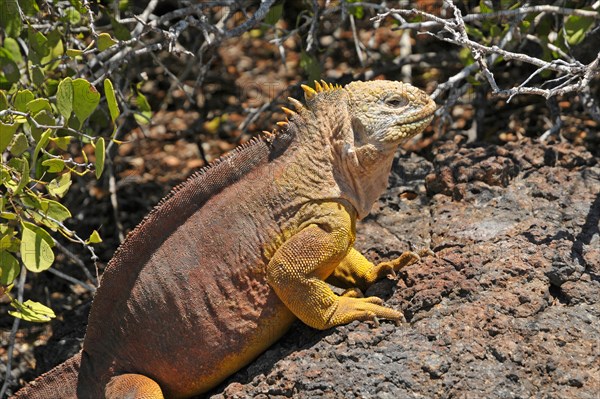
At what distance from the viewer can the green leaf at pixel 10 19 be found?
499 centimetres

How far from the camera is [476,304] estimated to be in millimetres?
4016

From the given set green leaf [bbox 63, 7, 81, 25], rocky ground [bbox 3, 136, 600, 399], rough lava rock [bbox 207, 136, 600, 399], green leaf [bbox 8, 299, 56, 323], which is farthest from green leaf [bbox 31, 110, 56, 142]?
rough lava rock [bbox 207, 136, 600, 399]

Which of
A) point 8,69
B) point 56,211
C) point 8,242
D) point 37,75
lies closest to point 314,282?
point 56,211

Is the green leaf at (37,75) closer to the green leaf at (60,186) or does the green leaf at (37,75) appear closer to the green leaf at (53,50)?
the green leaf at (53,50)

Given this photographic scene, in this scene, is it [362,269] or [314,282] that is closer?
[314,282]

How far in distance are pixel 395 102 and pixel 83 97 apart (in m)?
1.56

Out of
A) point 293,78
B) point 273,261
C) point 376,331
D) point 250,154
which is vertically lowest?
point 293,78

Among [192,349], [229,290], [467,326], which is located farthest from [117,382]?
[467,326]

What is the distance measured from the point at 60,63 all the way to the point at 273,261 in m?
2.26

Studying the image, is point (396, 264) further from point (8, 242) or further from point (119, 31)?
point (119, 31)

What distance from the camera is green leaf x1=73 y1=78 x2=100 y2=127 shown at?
13.6 feet

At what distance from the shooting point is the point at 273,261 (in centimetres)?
413

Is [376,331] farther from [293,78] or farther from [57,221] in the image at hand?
[293,78]

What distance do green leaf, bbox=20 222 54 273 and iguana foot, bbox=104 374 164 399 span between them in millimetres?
687
